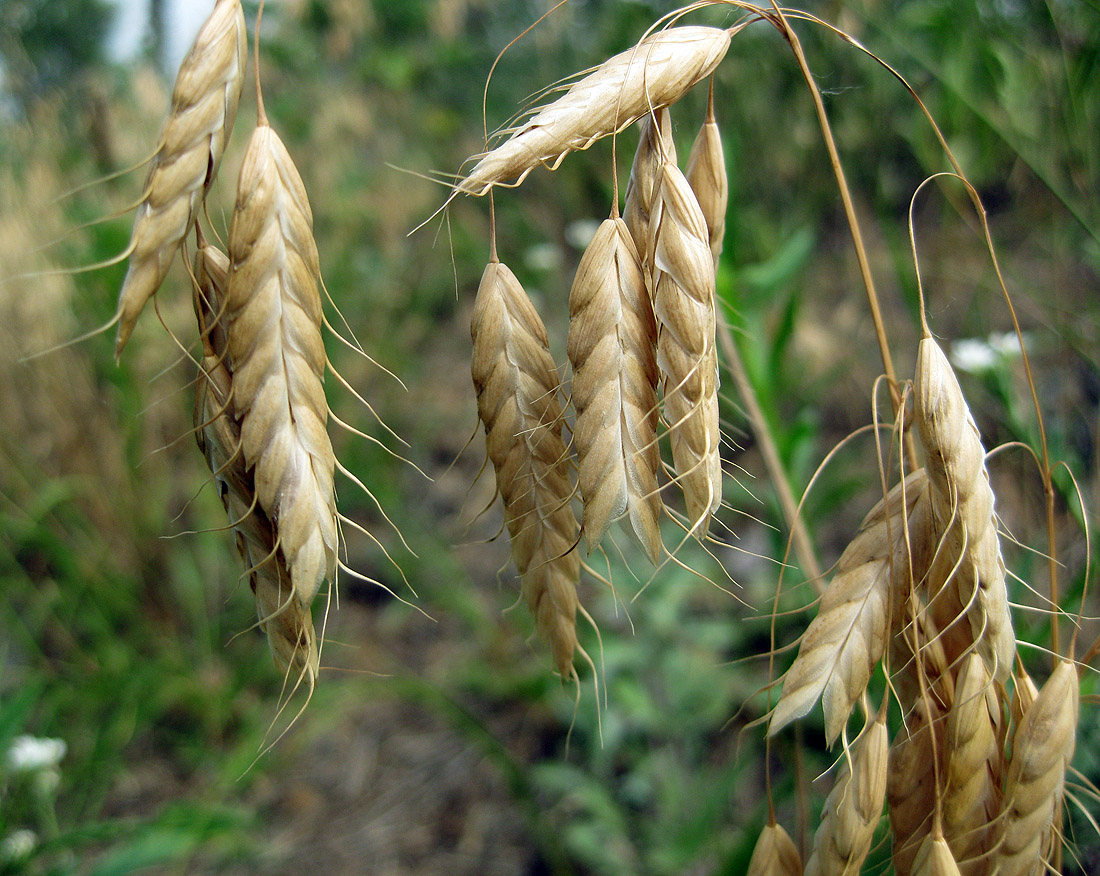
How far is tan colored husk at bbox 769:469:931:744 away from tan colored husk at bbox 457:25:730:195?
311 mm

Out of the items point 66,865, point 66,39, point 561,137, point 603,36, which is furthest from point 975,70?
point 66,39

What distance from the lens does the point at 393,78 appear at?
10.5 ft

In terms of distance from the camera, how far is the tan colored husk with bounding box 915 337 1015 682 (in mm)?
434

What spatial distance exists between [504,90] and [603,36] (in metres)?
1.03

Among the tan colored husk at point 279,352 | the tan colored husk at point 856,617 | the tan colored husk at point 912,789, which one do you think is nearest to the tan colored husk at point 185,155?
the tan colored husk at point 279,352

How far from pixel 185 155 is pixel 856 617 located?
20.8 inches

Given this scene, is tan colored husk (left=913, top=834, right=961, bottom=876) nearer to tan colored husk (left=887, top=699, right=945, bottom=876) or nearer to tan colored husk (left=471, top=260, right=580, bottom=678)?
tan colored husk (left=887, top=699, right=945, bottom=876)

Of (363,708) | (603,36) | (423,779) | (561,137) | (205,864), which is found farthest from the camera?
(603,36)

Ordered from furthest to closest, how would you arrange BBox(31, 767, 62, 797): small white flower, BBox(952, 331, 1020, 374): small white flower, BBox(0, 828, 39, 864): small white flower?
BBox(31, 767, 62, 797): small white flower
BBox(952, 331, 1020, 374): small white flower
BBox(0, 828, 39, 864): small white flower

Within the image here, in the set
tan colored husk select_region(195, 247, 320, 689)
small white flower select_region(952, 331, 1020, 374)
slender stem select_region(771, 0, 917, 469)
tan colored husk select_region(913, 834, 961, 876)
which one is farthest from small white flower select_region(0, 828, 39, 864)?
small white flower select_region(952, 331, 1020, 374)

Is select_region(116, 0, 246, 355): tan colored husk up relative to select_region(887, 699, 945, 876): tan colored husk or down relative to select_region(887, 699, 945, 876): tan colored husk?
up

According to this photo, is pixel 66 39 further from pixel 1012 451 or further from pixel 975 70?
pixel 1012 451

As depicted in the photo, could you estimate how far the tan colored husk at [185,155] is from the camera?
1.36ft

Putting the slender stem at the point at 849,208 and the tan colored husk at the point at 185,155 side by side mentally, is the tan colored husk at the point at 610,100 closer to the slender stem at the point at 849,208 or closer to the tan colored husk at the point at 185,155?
the slender stem at the point at 849,208
